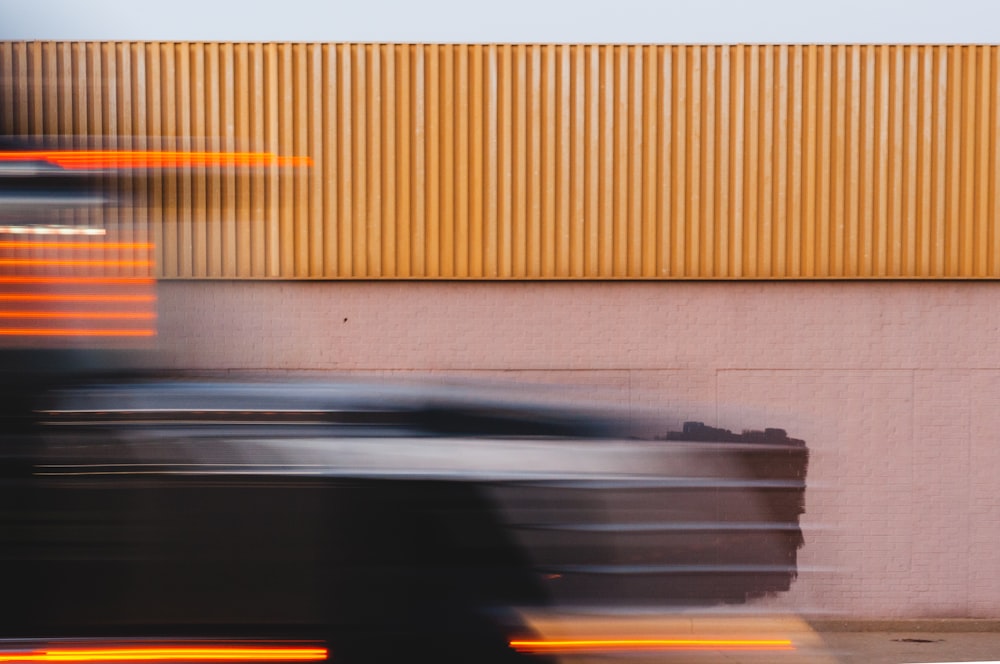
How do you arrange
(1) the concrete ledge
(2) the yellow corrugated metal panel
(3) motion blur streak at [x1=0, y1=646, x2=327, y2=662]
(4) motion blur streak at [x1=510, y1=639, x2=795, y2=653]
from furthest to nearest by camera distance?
1. (2) the yellow corrugated metal panel
2. (1) the concrete ledge
3. (4) motion blur streak at [x1=510, y1=639, x2=795, y2=653]
4. (3) motion blur streak at [x1=0, y1=646, x2=327, y2=662]

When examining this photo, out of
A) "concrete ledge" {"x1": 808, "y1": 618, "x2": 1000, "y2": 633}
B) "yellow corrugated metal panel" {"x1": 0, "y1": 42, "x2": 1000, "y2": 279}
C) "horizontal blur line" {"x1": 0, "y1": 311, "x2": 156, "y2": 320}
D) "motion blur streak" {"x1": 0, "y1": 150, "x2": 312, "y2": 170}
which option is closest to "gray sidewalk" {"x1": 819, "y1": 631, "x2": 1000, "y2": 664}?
"concrete ledge" {"x1": 808, "y1": 618, "x2": 1000, "y2": 633}

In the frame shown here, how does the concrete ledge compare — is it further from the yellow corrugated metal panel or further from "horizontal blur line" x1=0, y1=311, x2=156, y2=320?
"horizontal blur line" x1=0, y1=311, x2=156, y2=320

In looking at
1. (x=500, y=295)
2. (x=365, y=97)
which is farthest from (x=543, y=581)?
(x=365, y=97)

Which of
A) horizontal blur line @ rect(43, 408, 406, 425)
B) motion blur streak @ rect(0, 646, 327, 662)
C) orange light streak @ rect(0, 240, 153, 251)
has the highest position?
orange light streak @ rect(0, 240, 153, 251)

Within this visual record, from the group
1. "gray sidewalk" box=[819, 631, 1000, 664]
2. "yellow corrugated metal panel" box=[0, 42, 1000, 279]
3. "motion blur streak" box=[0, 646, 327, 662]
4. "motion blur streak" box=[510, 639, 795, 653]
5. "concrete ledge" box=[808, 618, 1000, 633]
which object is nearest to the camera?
"motion blur streak" box=[0, 646, 327, 662]

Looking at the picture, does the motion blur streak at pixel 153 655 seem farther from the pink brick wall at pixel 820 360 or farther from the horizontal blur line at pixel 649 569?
the pink brick wall at pixel 820 360

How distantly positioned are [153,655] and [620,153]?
33.1 feet

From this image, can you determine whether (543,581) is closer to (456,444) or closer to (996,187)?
(456,444)

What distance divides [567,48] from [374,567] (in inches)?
399

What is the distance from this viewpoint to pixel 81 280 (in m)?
3.15

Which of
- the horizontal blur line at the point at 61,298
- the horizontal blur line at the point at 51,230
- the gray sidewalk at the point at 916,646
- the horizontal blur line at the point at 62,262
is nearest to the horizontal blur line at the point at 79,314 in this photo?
the horizontal blur line at the point at 61,298

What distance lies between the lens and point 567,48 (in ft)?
40.0

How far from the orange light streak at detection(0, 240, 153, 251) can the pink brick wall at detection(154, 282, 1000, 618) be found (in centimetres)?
858

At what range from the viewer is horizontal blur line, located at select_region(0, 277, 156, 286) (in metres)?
3.04
